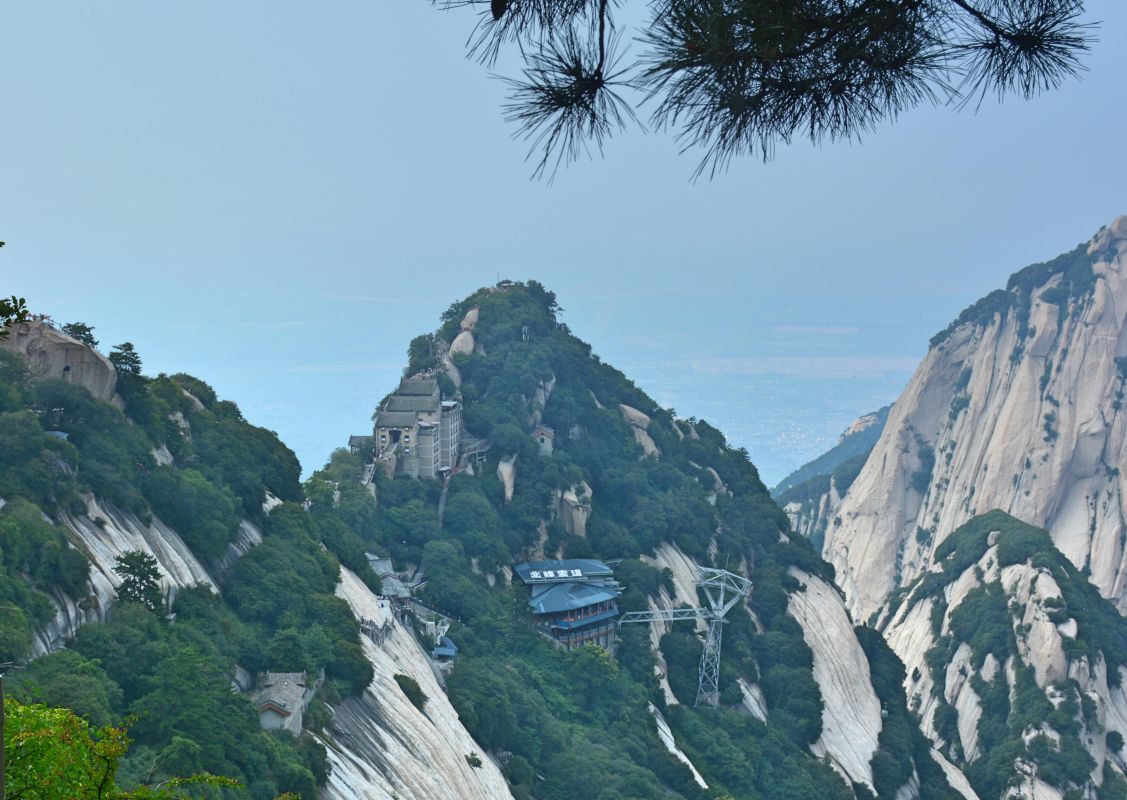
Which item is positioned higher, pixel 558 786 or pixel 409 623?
pixel 409 623

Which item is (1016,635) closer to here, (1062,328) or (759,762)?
(759,762)

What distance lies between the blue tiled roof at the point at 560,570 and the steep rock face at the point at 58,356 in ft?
70.3

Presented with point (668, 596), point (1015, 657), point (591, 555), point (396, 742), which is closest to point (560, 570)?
point (591, 555)

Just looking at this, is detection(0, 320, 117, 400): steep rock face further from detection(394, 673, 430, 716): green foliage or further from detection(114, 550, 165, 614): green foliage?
detection(394, 673, 430, 716): green foliage

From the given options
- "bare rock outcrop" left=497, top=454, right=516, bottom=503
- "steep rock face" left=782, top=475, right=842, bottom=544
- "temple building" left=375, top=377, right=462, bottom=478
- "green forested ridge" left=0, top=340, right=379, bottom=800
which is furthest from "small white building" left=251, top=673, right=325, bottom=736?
"steep rock face" left=782, top=475, right=842, bottom=544

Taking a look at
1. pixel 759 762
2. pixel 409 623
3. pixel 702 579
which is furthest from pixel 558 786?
pixel 702 579

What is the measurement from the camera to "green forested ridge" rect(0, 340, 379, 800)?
71.4ft

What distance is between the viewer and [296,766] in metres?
23.3

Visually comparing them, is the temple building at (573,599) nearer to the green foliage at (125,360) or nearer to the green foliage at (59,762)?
the green foliage at (125,360)

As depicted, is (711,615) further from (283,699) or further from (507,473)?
(283,699)

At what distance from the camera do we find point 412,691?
33.3 meters

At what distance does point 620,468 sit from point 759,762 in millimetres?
18133

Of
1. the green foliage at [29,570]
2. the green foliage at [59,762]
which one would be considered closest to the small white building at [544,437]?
the green foliage at [29,570]

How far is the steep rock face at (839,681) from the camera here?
51844 millimetres
